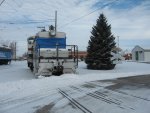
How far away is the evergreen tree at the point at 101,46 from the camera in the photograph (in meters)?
38.2

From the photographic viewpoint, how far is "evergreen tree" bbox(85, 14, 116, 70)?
1505 inches

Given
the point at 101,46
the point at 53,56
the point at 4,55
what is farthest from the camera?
A: the point at 4,55

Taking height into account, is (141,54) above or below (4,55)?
above

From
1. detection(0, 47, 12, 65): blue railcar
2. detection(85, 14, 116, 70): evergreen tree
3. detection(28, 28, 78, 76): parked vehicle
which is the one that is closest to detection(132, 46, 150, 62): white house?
detection(0, 47, 12, 65): blue railcar

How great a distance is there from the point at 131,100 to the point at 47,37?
45.6 feet

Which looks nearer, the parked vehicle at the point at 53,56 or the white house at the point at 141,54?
the parked vehicle at the point at 53,56

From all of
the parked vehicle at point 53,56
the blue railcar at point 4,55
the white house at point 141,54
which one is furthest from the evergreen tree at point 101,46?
the white house at point 141,54

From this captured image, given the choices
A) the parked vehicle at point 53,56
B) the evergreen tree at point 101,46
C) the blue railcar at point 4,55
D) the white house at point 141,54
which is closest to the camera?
the parked vehicle at point 53,56

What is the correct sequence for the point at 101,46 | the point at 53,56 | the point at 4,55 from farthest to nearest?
the point at 4,55 < the point at 101,46 < the point at 53,56

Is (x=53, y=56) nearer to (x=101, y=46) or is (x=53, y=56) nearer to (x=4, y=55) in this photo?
(x=101, y=46)

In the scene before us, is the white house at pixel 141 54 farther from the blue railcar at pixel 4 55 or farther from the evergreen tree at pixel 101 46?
the evergreen tree at pixel 101 46

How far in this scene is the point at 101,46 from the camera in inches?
1503

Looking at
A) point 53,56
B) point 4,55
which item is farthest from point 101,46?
point 4,55

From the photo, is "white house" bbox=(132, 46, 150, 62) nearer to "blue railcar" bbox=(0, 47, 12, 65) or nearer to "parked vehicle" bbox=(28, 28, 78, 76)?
"blue railcar" bbox=(0, 47, 12, 65)
